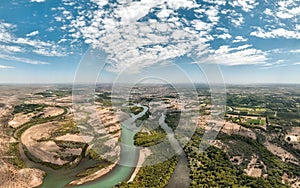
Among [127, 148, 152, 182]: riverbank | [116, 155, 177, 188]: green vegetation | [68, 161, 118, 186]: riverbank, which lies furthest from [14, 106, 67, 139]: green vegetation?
[116, 155, 177, 188]: green vegetation

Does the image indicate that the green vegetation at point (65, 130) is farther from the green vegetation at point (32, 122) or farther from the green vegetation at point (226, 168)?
the green vegetation at point (226, 168)

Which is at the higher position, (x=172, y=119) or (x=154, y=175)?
(x=172, y=119)

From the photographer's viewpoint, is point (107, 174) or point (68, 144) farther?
point (68, 144)

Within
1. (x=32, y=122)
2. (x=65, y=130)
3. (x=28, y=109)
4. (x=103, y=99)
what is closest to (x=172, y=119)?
(x=65, y=130)

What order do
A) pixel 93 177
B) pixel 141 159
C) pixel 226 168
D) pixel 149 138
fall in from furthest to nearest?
1. pixel 149 138
2. pixel 141 159
3. pixel 226 168
4. pixel 93 177

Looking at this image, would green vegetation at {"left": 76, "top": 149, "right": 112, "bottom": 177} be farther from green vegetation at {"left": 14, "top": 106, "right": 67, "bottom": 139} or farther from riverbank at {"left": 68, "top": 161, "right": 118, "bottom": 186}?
green vegetation at {"left": 14, "top": 106, "right": 67, "bottom": 139}

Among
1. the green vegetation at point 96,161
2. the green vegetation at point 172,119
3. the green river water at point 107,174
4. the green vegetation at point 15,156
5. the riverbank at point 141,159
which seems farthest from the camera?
the green vegetation at point 172,119

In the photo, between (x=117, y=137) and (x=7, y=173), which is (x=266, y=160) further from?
(x=7, y=173)

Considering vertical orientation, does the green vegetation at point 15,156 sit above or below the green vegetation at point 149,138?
below

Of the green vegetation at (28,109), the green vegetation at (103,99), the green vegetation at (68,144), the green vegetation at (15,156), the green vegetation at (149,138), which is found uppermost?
the green vegetation at (103,99)


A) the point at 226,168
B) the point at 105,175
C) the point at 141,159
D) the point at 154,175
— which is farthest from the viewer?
the point at 141,159

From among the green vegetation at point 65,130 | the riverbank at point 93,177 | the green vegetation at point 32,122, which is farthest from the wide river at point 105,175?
the green vegetation at point 32,122

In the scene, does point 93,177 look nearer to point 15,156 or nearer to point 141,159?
point 141,159
